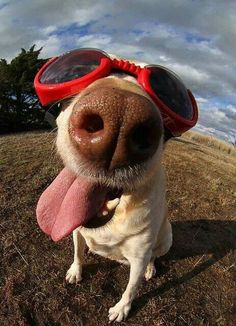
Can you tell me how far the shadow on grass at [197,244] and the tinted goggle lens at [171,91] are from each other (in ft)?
7.78

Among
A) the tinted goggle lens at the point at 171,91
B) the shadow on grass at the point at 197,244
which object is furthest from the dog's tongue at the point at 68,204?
the shadow on grass at the point at 197,244

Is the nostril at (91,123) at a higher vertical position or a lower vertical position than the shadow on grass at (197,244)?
higher

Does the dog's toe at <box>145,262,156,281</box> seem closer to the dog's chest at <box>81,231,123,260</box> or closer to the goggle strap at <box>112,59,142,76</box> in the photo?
the dog's chest at <box>81,231,123,260</box>

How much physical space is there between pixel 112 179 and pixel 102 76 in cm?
77

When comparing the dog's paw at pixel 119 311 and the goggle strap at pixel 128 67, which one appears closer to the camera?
the goggle strap at pixel 128 67

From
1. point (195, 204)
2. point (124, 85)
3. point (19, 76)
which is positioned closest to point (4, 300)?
point (124, 85)

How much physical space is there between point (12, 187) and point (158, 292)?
2.47 meters

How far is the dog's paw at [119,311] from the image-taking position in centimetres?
432

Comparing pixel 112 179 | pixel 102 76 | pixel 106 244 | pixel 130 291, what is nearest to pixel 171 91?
pixel 102 76

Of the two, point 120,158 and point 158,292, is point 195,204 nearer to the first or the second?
point 158,292

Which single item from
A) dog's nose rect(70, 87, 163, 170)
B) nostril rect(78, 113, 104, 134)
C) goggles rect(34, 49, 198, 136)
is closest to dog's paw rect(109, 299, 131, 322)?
goggles rect(34, 49, 198, 136)

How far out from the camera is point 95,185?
2.92m

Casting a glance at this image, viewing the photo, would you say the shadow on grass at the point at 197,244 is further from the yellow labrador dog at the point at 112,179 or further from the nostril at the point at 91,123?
the nostril at the point at 91,123

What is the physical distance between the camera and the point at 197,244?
5.90m
